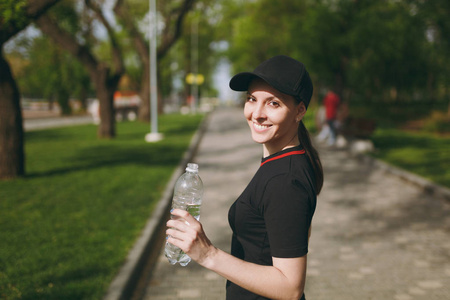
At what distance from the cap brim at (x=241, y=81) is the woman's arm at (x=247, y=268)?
1.96 ft

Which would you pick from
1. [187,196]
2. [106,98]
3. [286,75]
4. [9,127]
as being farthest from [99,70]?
[286,75]

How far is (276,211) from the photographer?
4.98 feet

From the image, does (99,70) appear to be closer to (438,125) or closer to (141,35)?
(141,35)

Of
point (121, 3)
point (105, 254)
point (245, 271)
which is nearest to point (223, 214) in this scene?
point (105, 254)

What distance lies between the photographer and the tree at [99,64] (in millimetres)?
14125

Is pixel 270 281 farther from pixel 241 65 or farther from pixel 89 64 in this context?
pixel 241 65

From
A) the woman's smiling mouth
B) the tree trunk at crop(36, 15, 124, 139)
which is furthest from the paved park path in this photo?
the tree trunk at crop(36, 15, 124, 139)

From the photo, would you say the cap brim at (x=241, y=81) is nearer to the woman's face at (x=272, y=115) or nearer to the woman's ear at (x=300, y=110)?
the woman's face at (x=272, y=115)

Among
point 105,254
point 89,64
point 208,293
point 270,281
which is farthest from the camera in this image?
point 89,64

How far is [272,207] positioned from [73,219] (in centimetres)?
517

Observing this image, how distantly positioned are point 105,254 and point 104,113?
44.3 ft

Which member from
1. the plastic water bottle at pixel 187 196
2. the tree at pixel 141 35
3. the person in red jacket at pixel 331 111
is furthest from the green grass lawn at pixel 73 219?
the tree at pixel 141 35

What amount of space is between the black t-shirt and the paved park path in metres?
2.59

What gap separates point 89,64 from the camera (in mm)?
16234
